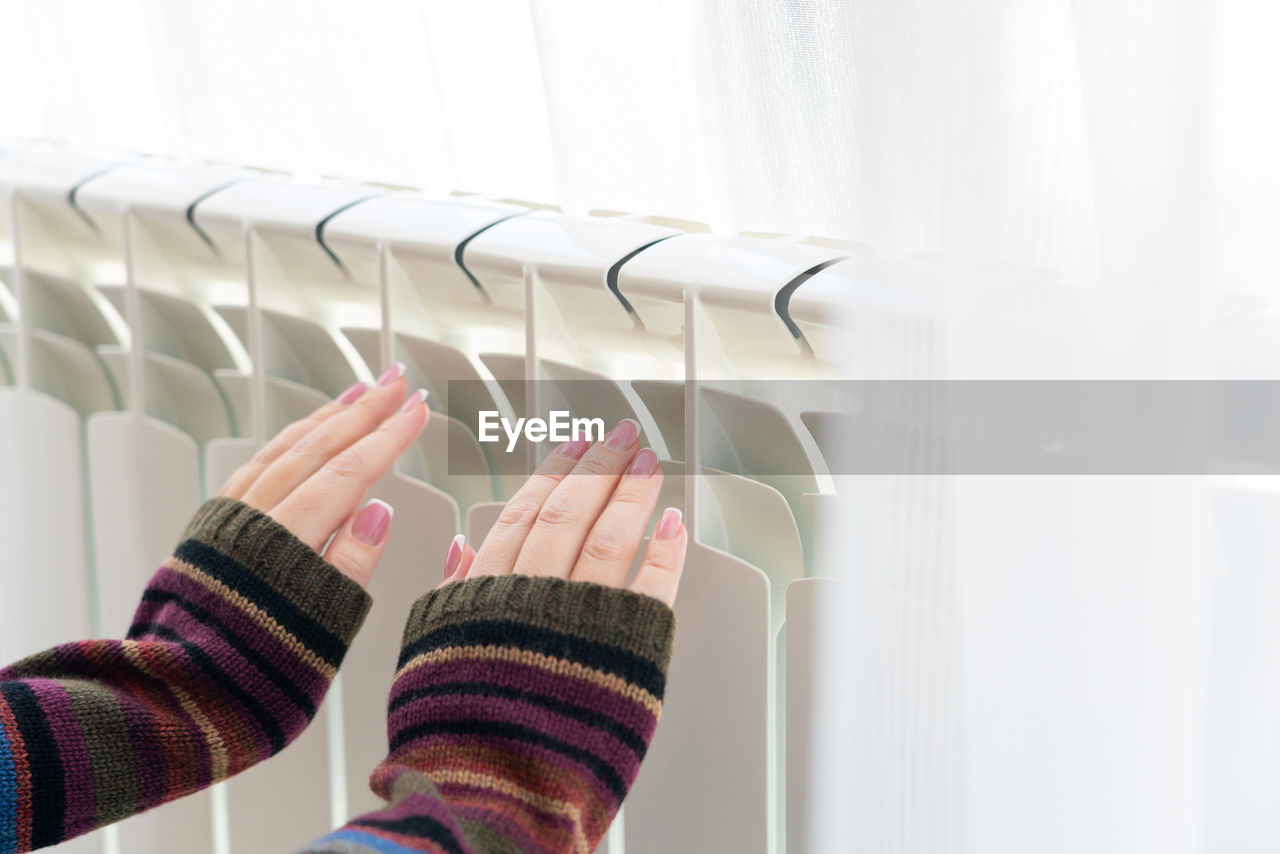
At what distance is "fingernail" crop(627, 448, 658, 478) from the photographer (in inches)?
20.9

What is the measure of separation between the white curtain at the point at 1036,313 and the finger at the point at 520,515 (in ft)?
0.46

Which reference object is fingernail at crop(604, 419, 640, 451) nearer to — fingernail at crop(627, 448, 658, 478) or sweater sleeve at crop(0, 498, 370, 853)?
fingernail at crop(627, 448, 658, 478)

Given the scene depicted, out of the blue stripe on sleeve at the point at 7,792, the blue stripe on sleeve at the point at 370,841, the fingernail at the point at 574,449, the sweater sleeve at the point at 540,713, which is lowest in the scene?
the blue stripe on sleeve at the point at 7,792

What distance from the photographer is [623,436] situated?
0.55 metres

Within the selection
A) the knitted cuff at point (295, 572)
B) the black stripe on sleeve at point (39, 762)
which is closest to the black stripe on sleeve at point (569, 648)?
the knitted cuff at point (295, 572)

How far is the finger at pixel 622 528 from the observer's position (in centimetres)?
51

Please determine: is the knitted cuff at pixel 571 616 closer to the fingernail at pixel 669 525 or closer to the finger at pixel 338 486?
the fingernail at pixel 669 525

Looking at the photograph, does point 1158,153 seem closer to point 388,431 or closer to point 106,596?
point 388,431

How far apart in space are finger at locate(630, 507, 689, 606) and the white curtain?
77 mm

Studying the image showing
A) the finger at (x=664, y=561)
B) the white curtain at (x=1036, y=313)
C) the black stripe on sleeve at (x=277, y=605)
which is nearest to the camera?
the white curtain at (x=1036, y=313)

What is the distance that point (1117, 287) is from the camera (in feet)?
1.31

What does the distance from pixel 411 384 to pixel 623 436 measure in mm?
182

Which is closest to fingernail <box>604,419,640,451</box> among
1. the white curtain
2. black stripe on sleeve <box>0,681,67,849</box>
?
the white curtain

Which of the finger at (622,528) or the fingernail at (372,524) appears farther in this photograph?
the fingernail at (372,524)
